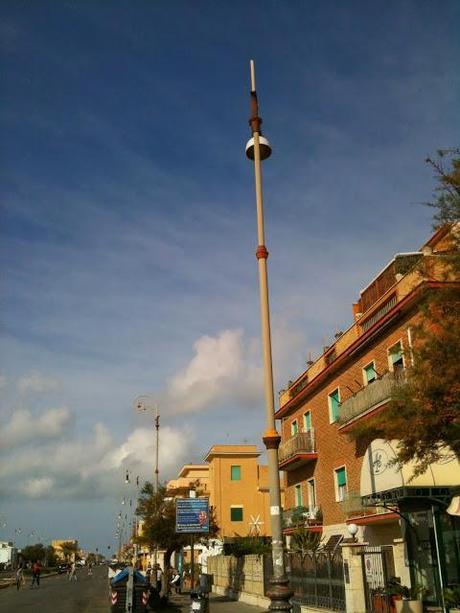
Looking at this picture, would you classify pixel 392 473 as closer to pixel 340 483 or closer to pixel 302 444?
pixel 340 483

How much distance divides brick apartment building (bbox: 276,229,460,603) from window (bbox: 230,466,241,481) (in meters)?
24.4

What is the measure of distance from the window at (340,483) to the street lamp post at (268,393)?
54.5 feet

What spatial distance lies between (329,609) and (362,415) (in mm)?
7233

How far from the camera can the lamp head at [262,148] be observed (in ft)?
40.1

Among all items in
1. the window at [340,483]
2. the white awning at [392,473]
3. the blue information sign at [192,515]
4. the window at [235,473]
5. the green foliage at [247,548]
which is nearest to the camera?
the white awning at [392,473]

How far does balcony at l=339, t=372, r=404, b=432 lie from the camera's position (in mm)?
20500

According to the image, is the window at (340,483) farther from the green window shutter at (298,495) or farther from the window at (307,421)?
the green window shutter at (298,495)

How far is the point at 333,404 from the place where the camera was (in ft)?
89.9

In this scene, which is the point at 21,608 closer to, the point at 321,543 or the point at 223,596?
the point at 223,596

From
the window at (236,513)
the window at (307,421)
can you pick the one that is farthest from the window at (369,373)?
the window at (236,513)

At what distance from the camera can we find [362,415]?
22250 mm

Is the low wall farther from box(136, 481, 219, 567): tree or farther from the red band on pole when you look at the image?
the red band on pole

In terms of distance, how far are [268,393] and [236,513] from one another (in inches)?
1953

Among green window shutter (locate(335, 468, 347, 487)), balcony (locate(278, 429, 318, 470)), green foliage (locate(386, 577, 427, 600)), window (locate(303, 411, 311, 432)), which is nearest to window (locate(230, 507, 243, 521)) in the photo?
balcony (locate(278, 429, 318, 470))
